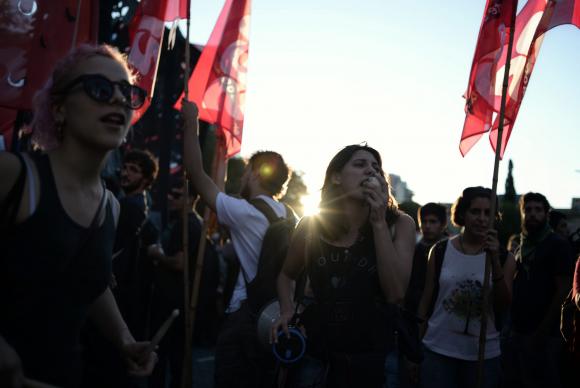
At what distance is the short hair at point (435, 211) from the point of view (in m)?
7.35

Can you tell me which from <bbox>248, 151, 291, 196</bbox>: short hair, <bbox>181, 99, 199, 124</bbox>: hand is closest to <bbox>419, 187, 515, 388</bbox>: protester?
<bbox>248, 151, 291, 196</bbox>: short hair

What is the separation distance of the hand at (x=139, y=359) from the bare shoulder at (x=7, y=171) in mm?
724

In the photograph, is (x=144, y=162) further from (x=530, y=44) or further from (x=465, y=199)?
(x=530, y=44)

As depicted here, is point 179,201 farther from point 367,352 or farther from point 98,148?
point 98,148

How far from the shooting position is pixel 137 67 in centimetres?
461

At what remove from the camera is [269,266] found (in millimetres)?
3934

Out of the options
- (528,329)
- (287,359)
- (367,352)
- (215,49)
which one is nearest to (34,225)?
(287,359)

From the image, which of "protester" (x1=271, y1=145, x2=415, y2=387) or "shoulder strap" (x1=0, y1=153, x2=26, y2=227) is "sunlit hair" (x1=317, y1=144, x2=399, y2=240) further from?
"shoulder strap" (x1=0, y1=153, x2=26, y2=227)

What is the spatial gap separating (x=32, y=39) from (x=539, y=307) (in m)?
4.73

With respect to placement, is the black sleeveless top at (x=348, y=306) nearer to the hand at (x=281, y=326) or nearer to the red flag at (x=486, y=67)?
the hand at (x=281, y=326)

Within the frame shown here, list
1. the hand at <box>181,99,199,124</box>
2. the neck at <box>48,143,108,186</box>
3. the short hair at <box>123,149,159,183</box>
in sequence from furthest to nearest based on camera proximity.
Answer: the short hair at <box>123,149,159,183</box> → the hand at <box>181,99,199,124</box> → the neck at <box>48,143,108,186</box>

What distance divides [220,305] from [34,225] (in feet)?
29.6

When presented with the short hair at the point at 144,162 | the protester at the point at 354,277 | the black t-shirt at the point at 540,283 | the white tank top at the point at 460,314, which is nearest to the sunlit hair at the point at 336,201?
the protester at the point at 354,277

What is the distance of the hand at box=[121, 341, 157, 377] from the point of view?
2268mm
